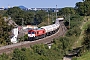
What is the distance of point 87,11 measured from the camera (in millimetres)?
94312

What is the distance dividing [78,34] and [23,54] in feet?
114

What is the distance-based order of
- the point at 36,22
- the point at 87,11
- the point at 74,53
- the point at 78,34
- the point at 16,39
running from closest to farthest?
the point at 74,53
the point at 16,39
the point at 78,34
the point at 87,11
the point at 36,22

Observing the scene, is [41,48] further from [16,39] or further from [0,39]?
[16,39]

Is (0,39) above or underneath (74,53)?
above

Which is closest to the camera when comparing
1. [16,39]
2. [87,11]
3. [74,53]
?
[74,53]

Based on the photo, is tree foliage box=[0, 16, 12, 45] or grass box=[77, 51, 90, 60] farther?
tree foliage box=[0, 16, 12, 45]

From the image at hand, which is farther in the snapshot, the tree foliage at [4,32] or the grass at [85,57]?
the tree foliage at [4,32]

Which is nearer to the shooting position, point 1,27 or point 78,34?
point 1,27

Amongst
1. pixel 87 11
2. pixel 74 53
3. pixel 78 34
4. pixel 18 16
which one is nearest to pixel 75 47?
pixel 74 53

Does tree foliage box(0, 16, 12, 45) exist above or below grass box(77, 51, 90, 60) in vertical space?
above

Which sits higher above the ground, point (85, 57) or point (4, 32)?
point (4, 32)

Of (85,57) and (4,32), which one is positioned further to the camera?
(4,32)

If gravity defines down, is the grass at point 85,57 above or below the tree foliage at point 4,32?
below

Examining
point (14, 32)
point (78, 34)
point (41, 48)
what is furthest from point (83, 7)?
point (41, 48)
